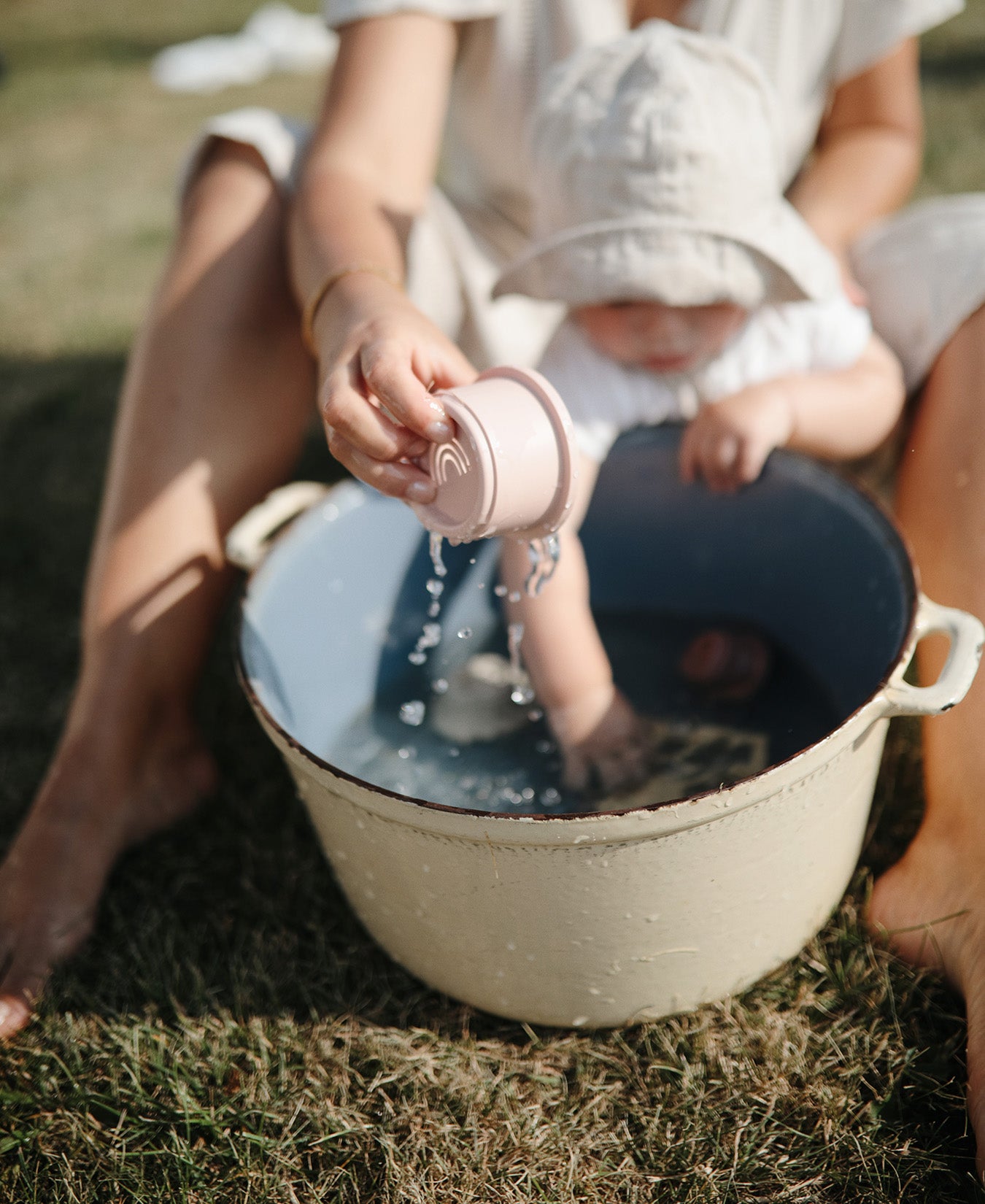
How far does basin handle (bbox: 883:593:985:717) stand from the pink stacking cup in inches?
12.0

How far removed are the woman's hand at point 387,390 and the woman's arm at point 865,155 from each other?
74 centimetres

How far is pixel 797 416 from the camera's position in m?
1.20

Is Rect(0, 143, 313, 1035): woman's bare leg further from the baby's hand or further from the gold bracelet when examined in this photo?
the baby's hand

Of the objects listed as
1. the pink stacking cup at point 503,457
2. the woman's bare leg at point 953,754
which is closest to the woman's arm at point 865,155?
the woman's bare leg at point 953,754

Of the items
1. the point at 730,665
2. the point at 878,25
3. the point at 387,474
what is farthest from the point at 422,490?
the point at 878,25

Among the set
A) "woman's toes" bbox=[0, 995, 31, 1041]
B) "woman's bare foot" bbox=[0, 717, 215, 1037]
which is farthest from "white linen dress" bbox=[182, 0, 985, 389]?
"woman's toes" bbox=[0, 995, 31, 1041]

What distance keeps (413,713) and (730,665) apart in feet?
1.42

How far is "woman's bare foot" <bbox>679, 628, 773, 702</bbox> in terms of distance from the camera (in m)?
1.39

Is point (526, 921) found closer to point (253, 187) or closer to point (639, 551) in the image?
point (639, 551)

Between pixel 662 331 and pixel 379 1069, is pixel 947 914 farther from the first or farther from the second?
pixel 662 331

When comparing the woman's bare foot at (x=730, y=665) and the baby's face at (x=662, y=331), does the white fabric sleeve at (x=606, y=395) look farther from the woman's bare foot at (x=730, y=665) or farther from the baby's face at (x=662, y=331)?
the woman's bare foot at (x=730, y=665)

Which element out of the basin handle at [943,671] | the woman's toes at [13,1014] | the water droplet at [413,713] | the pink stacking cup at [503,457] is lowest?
the water droplet at [413,713]

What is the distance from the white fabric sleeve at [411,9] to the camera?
1.25 m

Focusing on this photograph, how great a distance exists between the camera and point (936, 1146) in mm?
889
